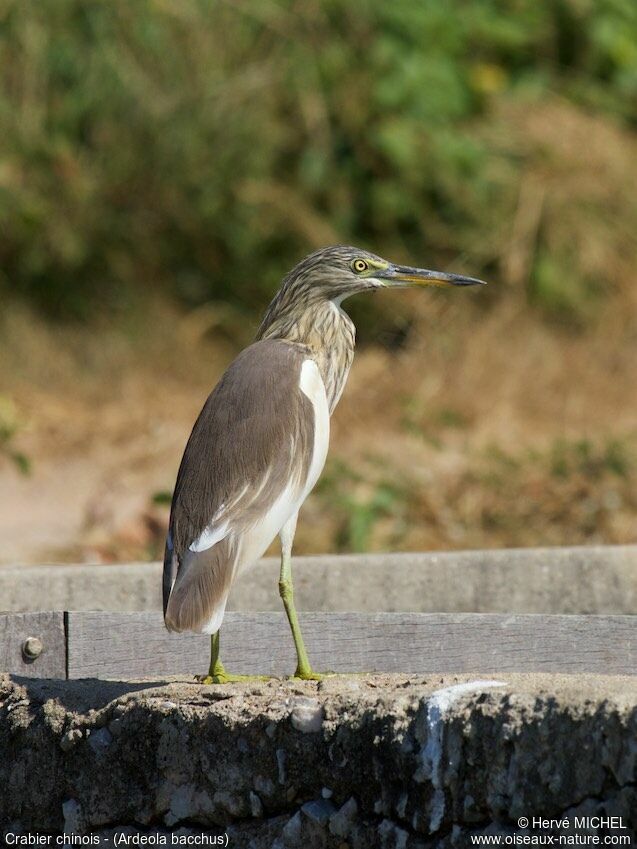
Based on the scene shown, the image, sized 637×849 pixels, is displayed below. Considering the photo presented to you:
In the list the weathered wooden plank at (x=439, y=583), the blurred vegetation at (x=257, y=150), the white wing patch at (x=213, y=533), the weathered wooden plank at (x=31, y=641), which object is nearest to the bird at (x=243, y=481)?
the white wing patch at (x=213, y=533)

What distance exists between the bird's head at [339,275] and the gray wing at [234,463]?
15.3 inches

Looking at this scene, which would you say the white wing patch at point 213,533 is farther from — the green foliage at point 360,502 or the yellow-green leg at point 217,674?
the green foliage at point 360,502

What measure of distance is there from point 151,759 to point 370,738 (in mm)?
529

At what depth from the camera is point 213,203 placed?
9.40 meters

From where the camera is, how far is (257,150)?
30.4 feet

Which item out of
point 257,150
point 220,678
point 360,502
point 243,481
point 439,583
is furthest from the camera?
point 257,150

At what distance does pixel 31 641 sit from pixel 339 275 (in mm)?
1276

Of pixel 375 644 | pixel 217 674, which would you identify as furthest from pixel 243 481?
pixel 375 644

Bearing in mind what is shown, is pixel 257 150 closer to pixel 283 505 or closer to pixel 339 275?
pixel 339 275

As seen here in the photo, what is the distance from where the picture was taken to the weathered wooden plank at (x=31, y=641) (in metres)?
3.55

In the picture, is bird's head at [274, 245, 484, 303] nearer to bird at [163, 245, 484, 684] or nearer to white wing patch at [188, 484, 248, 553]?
bird at [163, 245, 484, 684]

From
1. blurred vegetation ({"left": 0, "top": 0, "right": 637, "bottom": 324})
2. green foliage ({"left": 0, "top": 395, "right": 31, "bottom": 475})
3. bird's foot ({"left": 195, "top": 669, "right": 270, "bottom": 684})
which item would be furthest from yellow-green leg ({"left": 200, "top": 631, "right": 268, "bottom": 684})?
blurred vegetation ({"left": 0, "top": 0, "right": 637, "bottom": 324})

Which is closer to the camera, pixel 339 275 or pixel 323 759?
pixel 323 759

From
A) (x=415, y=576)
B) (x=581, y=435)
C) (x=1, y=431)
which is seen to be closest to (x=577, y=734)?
(x=415, y=576)
